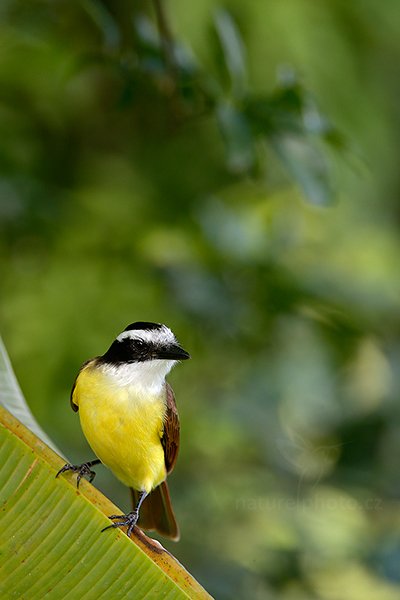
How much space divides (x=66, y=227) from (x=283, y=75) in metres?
1.64

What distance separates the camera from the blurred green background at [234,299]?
3.83 m

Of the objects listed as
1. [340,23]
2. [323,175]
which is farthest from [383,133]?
[323,175]

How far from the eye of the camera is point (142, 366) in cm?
200

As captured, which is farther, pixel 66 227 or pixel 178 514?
pixel 66 227

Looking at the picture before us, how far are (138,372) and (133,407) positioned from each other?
0.08 m

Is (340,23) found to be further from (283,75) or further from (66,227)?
(283,75)

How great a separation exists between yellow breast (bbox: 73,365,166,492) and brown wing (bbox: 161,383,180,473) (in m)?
0.01

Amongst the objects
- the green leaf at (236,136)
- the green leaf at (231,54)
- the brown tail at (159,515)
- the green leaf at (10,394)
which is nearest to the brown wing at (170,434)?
the brown tail at (159,515)

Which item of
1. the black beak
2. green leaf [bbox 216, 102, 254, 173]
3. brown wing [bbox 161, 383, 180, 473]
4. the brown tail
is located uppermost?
green leaf [bbox 216, 102, 254, 173]

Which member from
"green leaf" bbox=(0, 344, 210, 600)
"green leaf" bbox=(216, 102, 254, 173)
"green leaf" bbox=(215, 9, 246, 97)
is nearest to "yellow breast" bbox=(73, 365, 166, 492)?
"green leaf" bbox=(0, 344, 210, 600)

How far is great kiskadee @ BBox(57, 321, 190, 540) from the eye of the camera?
193 cm

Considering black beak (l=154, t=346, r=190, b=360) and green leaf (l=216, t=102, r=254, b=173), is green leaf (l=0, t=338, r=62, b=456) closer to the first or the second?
black beak (l=154, t=346, r=190, b=360)

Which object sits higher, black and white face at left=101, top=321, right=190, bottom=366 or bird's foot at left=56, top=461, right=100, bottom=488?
black and white face at left=101, top=321, right=190, bottom=366

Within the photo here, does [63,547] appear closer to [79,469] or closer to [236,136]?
[79,469]
